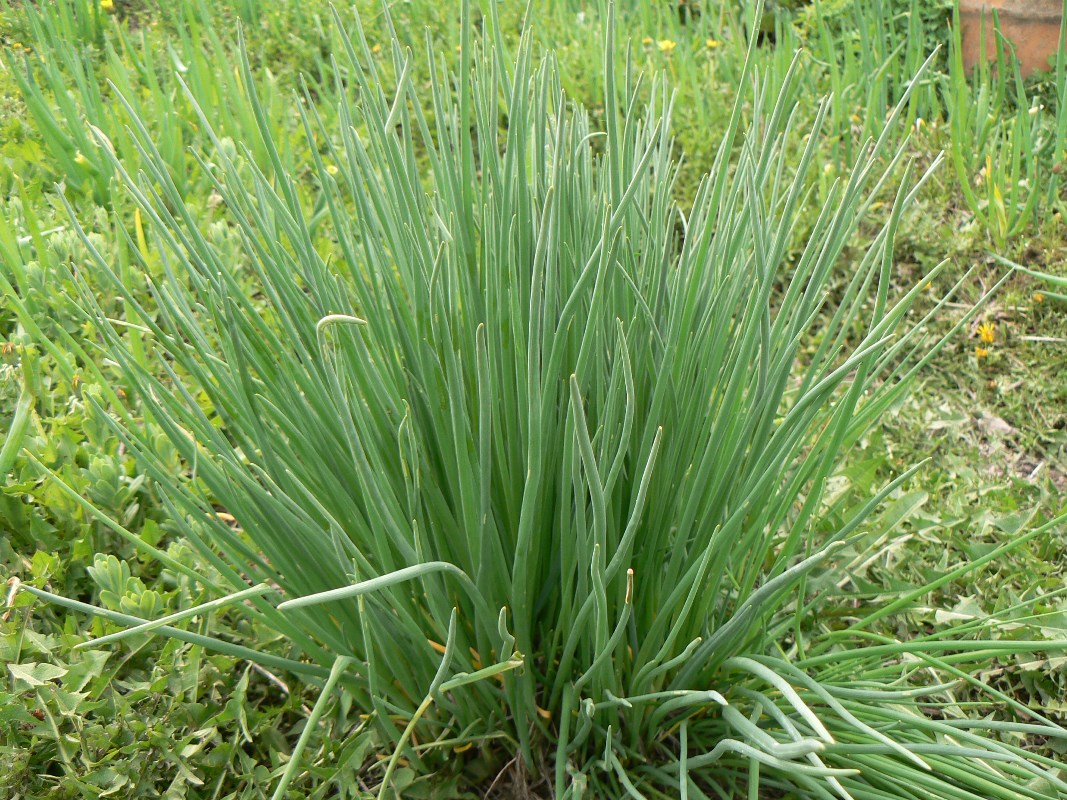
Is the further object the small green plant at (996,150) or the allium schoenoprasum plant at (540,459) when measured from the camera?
the small green plant at (996,150)

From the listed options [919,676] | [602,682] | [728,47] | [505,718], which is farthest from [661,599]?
[728,47]

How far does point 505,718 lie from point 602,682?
148 millimetres

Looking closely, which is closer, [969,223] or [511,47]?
[969,223]

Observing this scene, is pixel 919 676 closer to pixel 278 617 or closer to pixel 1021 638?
pixel 1021 638

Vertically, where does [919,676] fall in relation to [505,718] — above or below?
below

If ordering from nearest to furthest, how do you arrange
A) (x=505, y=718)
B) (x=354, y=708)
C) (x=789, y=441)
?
(x=789, y=441) < (x=505, y=718) < (x=354, y=708)

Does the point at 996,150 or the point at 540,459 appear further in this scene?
the point at 996,150

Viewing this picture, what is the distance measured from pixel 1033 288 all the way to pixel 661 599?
155 cm

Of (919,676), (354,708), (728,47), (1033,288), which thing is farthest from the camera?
(728,47)

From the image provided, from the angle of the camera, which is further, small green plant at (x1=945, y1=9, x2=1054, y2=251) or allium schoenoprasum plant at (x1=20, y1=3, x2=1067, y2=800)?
small green plant at (x1=945, y1=9, x2=1054, y2=251)

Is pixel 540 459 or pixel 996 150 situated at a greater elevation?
pixel 540 459

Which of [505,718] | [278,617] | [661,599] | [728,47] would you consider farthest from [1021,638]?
[728,47]

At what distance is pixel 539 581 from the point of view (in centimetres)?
114

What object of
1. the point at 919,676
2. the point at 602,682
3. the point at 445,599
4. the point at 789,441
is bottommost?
the point at 919,676
